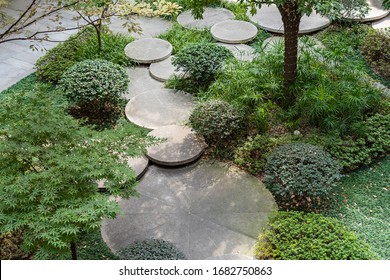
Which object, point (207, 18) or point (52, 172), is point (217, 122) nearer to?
point (52, 172)

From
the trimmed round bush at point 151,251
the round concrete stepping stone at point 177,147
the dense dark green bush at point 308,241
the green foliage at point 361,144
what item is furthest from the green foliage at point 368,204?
the trimmed round bush at point 151,251

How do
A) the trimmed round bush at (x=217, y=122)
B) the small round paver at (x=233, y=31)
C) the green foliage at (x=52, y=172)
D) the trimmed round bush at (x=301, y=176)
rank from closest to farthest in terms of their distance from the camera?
1. the green foliage at (x=52, y=172)
2. the trimmed round bush at (x=301, y=176)
3. the trimmed round bush at (x=217, y=122)
4. the small round paver at (x=233, y=31)

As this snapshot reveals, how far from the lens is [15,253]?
16.1 feet

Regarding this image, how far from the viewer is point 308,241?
15.6ft

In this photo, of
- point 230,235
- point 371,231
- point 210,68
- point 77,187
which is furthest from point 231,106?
point 77,187

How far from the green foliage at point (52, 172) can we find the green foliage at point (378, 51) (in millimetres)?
4393

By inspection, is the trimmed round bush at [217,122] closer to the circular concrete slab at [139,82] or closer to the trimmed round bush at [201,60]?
the trimmed round bush at [201,60]

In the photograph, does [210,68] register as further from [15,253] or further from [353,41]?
[15,253]

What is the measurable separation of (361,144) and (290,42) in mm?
1467

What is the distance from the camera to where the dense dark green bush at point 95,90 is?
6.64m

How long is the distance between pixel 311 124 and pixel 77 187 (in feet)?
11.2

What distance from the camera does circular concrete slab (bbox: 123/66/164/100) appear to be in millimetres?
7426

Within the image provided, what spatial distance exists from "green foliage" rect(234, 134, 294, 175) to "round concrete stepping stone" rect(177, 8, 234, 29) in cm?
335

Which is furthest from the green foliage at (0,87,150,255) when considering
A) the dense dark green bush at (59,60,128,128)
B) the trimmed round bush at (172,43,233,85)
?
the trimmed round bush at (172,43,233,85)
